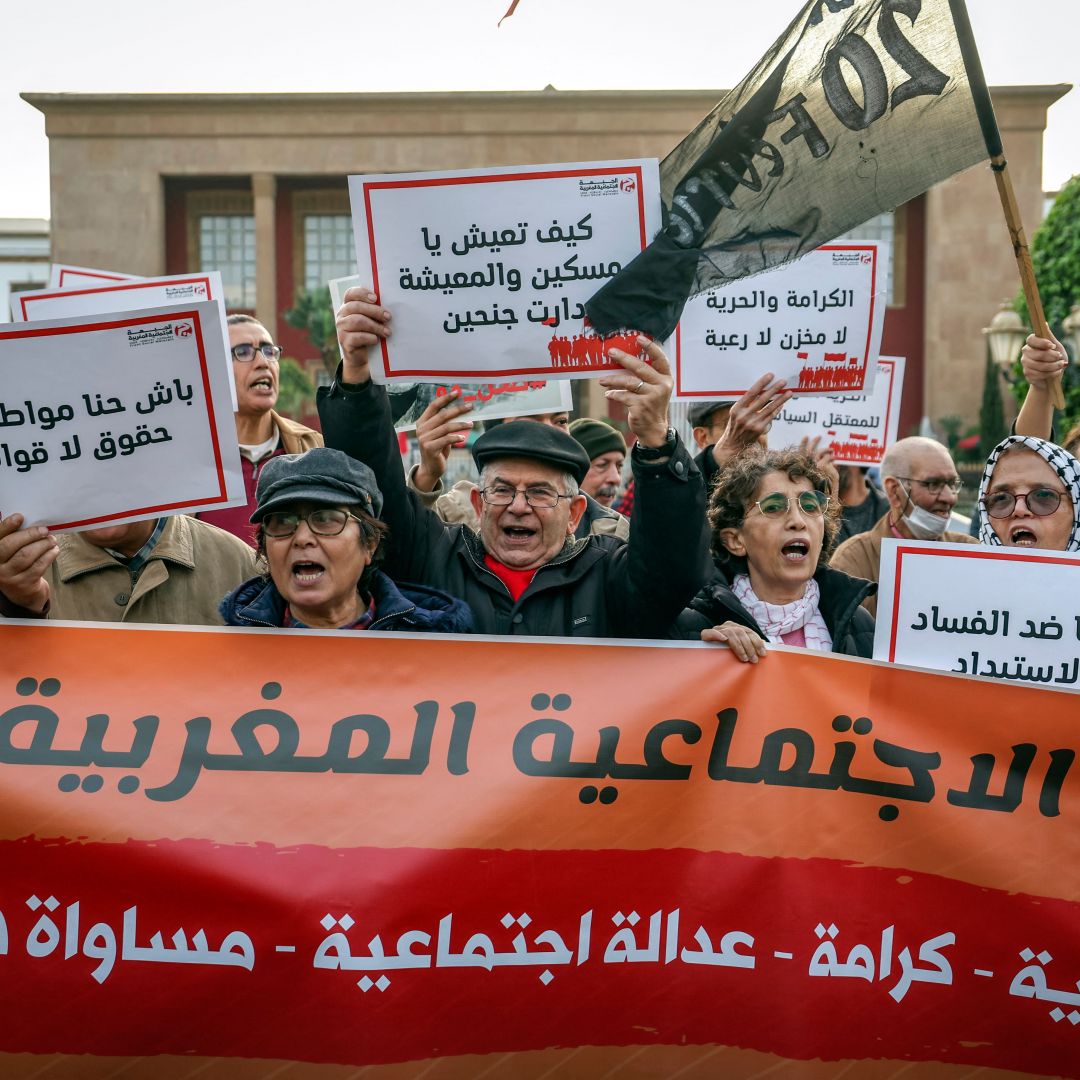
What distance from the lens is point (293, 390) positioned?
1205 inches

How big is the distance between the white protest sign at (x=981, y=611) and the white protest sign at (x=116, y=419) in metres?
1.57

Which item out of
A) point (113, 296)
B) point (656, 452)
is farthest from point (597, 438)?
point (656, 452)

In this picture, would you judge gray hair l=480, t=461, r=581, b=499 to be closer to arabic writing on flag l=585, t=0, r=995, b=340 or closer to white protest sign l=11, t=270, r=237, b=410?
arabic writing on flag l=585, t=0, r=995, b=340

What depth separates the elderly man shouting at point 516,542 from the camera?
11.1 ft

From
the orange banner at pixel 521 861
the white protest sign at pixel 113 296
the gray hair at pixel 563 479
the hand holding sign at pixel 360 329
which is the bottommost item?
the orange banner at pixel 521 861

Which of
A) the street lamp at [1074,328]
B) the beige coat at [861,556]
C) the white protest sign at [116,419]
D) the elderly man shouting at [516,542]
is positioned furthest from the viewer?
the street lamp at [1074,328]

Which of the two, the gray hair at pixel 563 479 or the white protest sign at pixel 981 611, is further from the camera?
the gray hair at pixel 563 479

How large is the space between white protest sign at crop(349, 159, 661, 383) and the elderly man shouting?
0.33 feet

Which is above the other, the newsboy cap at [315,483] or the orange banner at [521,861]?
the newsboy cap at [315,483]

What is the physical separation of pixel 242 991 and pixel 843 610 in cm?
182

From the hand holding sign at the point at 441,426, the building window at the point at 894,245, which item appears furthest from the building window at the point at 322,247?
the hand holding sign at the point at 441,426

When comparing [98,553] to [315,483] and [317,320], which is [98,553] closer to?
[315,483]

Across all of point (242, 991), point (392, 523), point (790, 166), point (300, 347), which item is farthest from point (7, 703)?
point (300, 347)

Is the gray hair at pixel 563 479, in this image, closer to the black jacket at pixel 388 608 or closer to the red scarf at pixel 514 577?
the red scarf at pixel 514 577
